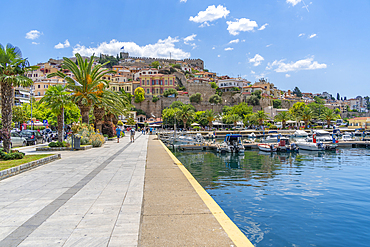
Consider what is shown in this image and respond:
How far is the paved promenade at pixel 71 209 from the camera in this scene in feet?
13.4

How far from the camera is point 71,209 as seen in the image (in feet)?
17.8

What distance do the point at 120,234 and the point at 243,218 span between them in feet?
→ 15.6

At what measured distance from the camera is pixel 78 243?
3891mm

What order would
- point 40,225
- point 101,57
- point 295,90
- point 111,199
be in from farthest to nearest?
point 295,90
point 101,57
point 111,199
point 40,225

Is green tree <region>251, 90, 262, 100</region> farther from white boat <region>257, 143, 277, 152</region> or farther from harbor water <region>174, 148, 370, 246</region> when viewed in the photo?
harbor water <region>174, 148, 370, 246</region>

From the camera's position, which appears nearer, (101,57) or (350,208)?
(350,208)

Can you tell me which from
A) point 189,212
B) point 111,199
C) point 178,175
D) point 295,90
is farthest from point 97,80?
point 295,90

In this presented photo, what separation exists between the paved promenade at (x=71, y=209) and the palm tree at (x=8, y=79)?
13.1 feet

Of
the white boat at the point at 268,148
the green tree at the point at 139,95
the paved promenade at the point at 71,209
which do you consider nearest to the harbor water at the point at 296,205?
the paved promenade at the point at 71,209

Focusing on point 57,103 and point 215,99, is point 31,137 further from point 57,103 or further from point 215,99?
point 215,99

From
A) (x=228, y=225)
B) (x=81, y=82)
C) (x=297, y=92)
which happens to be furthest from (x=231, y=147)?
(x=297, y=92)

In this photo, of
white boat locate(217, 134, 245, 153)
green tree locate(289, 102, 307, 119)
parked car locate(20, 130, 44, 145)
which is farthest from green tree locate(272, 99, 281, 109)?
parked car locate(20, 130, 44, 145)

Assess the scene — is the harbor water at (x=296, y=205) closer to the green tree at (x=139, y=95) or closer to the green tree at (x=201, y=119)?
the green tree at (x=201, y=119)

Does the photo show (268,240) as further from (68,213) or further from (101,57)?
(101,57)
